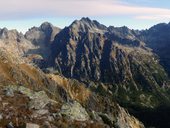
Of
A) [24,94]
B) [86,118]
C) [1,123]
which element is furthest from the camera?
[24,94]

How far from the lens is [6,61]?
198 metres

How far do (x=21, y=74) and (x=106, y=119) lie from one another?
113 metres

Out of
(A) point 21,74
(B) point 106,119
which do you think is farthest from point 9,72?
(B) point 106,119

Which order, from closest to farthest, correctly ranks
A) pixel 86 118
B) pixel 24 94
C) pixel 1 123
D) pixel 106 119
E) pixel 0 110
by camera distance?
pixel 1 123 → pixel 0 110 → pixel 86 118 → pixel 24 94 → pixel 106 119

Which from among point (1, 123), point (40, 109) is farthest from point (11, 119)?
point (40, 109)

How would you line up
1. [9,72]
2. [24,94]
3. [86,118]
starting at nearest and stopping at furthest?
[86,118], [24,94], [9,72]

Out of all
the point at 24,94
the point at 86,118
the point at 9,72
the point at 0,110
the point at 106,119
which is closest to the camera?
the point at 0,110

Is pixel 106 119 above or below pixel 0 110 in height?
below

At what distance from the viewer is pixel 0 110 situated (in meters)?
64.7

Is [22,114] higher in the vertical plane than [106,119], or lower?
higher

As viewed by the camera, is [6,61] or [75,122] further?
[6,61]

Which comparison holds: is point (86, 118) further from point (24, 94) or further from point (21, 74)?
point (21, 74)

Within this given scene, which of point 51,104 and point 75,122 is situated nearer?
point 75,122

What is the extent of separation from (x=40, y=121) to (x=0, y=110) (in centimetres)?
791
